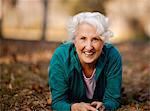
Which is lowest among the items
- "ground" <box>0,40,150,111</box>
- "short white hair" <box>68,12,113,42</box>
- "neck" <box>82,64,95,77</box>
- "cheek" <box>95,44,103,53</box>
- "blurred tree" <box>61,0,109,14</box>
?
"ground" <box>0,40,150,111</box>

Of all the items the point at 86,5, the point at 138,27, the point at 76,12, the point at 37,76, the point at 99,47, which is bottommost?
the point at 37,76

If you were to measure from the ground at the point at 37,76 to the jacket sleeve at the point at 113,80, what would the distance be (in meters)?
0.27

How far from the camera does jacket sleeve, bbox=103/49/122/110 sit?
4.84 m

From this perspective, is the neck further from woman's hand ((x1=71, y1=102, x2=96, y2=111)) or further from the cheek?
woman's hand ((x1=71, y1=102, x2=96, y2=111))

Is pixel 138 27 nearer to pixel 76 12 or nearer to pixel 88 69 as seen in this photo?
pixel 76 12

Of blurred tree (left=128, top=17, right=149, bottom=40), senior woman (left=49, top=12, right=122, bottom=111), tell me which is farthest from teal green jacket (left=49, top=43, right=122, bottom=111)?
blurred tree (left=128, top=17, right=149, bottom=40)

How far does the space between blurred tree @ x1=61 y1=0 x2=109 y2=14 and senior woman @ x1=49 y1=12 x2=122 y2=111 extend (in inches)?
535

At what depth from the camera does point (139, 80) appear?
7508 millimetres

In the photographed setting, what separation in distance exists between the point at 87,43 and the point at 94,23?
217mm

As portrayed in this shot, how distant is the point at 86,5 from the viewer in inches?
731

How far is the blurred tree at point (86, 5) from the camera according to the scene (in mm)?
18469

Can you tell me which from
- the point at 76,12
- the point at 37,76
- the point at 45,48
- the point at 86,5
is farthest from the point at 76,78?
the point at 76,12

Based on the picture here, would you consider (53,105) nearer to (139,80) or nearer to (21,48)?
(139,80)

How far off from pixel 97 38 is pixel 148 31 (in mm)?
15351
